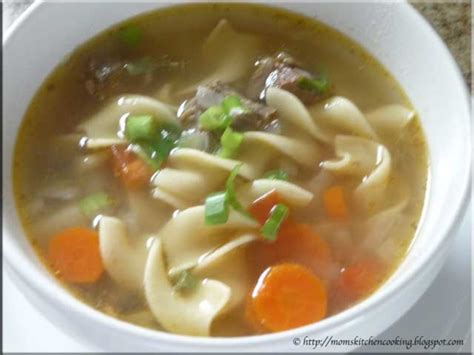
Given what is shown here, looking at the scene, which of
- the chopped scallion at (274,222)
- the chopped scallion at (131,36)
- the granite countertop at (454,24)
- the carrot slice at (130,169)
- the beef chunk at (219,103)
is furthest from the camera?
the granite countertop at (454,24)

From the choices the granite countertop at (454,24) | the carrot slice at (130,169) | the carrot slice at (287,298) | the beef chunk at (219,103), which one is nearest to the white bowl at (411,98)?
the carrot slice at (287,298)

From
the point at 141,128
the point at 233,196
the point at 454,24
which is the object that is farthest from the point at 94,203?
the point at 454,24

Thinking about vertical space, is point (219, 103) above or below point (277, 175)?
above

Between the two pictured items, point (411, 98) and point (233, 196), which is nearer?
point (233, 196)

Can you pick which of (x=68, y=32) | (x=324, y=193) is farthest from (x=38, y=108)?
(x=324, y=193)

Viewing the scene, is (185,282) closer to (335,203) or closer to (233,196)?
(233,196)

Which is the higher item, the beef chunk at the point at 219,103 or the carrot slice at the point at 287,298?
the beef chunk at the point at 219,103

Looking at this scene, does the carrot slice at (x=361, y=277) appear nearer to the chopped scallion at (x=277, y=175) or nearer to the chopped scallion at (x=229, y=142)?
the chopped scallion at (x=277, y=175)

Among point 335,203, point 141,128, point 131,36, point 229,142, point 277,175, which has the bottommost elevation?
point 335,203
